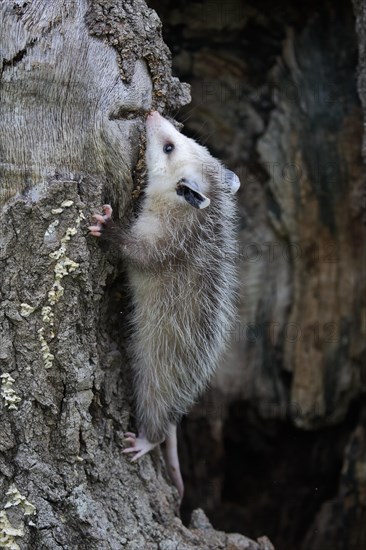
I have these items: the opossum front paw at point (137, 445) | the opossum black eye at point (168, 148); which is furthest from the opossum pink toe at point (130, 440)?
the opossum black eye at point (168, 148)

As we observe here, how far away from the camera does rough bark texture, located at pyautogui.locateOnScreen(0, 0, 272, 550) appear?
2.46 m

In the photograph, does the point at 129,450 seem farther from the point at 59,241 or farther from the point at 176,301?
the point at 59,241

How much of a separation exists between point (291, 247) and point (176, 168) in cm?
132

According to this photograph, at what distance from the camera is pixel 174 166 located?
288cm

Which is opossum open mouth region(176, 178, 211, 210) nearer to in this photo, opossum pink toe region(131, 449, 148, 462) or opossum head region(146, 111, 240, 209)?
opossum head region(146, 111, 240, 209)

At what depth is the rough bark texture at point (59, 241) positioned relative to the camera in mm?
2463

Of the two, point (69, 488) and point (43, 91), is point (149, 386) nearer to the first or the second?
point (69, 488)

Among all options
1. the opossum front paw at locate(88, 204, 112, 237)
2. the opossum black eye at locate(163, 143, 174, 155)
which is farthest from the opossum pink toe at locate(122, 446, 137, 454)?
the opossum black eye at locate(163, 143, 174, 155)

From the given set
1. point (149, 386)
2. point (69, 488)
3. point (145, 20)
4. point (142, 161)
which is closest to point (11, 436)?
point (69, 488)

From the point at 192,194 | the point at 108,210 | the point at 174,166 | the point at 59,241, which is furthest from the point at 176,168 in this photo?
the point at 59,241

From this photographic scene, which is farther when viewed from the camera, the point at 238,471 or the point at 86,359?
the point at 238,471

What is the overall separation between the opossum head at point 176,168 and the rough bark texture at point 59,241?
0.11 metres

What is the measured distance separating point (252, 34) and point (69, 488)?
2512 mm

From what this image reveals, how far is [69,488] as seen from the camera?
253 centimetres
